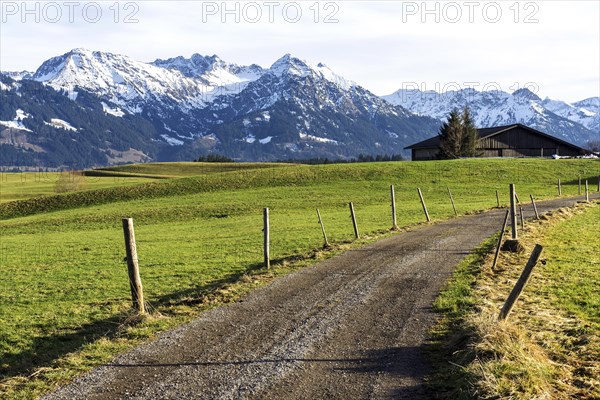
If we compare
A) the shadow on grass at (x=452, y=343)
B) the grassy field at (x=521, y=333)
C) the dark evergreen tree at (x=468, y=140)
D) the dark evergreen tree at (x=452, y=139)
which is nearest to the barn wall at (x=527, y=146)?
the dark evergreen tree at (x=468, y=140)

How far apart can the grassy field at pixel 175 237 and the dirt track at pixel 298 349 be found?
1.27 meters

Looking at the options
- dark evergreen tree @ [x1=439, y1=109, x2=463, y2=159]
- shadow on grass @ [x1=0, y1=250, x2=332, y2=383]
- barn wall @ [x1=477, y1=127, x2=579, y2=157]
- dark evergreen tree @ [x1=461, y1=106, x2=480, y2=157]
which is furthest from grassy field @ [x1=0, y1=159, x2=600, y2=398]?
barn wall @ [x1=477, y1=127, x2=579, y2=157]

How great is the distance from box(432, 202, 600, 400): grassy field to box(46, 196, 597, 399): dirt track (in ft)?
2.27

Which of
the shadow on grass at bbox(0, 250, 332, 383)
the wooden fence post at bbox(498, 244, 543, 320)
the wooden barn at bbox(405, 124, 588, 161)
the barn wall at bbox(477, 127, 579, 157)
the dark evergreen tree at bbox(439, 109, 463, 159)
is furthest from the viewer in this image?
the barn wall at bbox(477, 127, 579, 157)

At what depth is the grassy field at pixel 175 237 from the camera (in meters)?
15.3

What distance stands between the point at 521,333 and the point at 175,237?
32.5 m

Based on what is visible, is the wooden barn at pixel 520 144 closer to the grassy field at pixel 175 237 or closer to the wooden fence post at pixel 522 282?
the grassy field at pixel 175 237

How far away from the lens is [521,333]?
12.2 meters

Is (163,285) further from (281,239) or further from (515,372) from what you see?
(515,372)

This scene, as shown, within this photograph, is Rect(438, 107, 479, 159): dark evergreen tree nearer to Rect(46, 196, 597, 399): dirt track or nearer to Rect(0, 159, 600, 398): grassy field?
Rect(0, 159, 600, 398): grassy field

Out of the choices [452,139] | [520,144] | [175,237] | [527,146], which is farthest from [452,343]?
[527,146]

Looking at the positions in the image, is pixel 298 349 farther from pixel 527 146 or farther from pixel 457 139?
pixel 527 146

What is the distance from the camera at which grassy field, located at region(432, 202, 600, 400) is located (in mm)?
9965

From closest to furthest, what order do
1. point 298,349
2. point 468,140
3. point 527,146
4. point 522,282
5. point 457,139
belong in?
point 298,349, point 522,282, point 457,139, point 468,140, point 527,146
